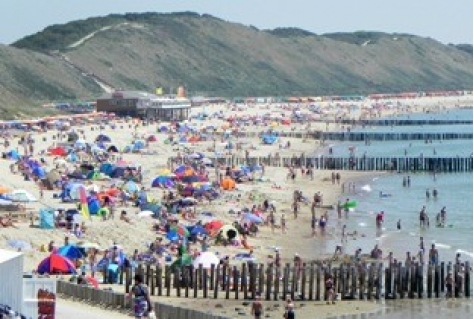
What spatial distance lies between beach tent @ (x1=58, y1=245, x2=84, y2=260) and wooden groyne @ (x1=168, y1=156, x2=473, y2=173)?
38.2 meters

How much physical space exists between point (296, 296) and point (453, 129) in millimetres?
89946

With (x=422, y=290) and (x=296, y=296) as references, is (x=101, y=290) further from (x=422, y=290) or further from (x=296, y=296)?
(x=422, y=290)

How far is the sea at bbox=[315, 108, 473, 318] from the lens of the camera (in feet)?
137

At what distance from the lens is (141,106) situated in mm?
111938

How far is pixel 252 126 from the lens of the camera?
112688mm

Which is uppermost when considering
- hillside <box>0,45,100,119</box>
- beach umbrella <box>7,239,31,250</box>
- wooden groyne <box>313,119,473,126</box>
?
hillside <box>0,45,100,119</box>

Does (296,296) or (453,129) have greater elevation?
(453,129)

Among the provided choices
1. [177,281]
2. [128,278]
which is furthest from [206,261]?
[128,278]

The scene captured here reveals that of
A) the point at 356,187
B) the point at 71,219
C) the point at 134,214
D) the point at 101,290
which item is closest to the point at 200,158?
the point at 356,187

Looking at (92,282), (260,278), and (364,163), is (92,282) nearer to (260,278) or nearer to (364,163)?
(260,278)

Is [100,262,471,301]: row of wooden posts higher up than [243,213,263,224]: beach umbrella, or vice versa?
[243,213,263,224]: beach umbrella

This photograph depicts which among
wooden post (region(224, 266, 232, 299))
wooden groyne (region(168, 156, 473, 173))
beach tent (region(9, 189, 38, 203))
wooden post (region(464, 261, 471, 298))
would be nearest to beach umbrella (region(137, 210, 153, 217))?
beach tent (region(9, 189, 38, 203))

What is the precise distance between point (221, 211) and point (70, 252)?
53.2 feet

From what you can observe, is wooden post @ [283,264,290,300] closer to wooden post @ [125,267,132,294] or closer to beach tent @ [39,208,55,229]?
wooden post @ [125,267,132,294]
